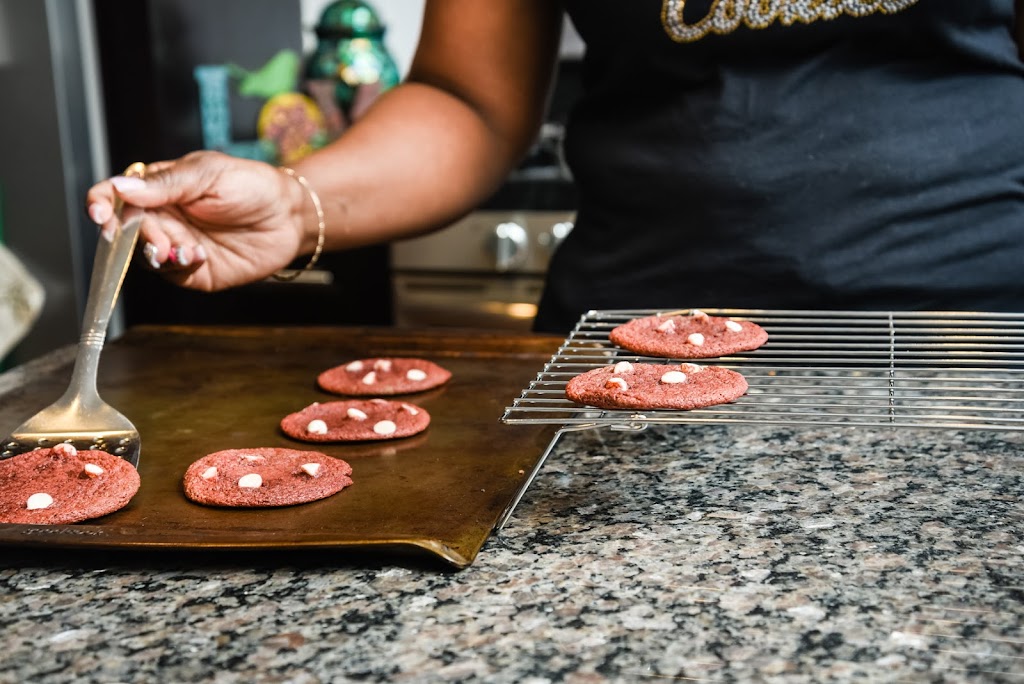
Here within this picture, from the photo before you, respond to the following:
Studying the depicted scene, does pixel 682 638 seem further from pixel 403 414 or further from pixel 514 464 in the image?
pixel 403 414

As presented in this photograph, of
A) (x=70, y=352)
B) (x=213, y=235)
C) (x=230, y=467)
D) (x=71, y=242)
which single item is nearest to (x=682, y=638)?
(x=230, y=467)

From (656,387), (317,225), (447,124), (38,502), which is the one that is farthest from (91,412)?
(447,124)

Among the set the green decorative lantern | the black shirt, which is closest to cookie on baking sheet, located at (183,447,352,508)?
the black shirt

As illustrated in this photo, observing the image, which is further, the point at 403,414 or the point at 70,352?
the point at 70,352

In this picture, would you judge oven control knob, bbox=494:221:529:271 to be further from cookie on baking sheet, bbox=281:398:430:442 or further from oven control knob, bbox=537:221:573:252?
cookie on baking sheet, bbox=281:398:430:442

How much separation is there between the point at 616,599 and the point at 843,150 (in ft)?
2.73

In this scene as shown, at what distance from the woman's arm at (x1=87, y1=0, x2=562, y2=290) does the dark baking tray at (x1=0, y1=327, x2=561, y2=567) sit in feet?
0.44

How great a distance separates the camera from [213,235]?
133cm

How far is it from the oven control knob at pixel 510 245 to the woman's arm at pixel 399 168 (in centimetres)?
114

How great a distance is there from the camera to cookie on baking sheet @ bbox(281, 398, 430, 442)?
109cm

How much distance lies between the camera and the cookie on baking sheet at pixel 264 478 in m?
0.91

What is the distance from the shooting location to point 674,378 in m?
0.93

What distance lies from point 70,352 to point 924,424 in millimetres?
1096

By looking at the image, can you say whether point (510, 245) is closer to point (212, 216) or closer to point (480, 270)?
point (480, 270)
